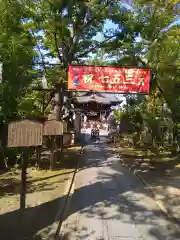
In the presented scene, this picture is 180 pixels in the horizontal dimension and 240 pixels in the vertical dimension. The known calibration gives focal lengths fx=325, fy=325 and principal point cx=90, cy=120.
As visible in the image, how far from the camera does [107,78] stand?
13250 millimetres

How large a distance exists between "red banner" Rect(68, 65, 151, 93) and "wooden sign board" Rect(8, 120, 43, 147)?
509cm

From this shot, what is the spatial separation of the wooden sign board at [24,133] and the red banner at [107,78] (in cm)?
509

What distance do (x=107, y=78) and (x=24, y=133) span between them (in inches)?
231

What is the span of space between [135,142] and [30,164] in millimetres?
12747

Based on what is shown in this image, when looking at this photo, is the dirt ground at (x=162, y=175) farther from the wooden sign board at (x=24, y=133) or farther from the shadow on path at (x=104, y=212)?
the wooden sign board at (x=24, y=133)

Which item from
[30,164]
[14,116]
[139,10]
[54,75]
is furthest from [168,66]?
[30,164]

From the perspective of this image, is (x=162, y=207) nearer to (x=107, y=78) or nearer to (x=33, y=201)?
(x=33, y=201)

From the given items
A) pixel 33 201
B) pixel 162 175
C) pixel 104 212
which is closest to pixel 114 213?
pixel 104 212

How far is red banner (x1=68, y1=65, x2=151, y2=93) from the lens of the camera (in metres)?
13.2

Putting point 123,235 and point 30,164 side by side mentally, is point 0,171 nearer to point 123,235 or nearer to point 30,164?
point 30,164

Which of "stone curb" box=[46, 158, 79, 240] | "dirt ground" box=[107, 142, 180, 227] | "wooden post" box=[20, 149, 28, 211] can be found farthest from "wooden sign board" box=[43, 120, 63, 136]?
"wooden post" box=[20, 149, 28, 211]

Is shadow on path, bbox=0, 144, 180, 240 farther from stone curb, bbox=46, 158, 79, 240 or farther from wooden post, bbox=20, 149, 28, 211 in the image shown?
wooden post, bbox=20, 149, 28, 211

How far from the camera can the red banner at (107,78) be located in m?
13.2

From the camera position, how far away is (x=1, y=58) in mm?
11258
